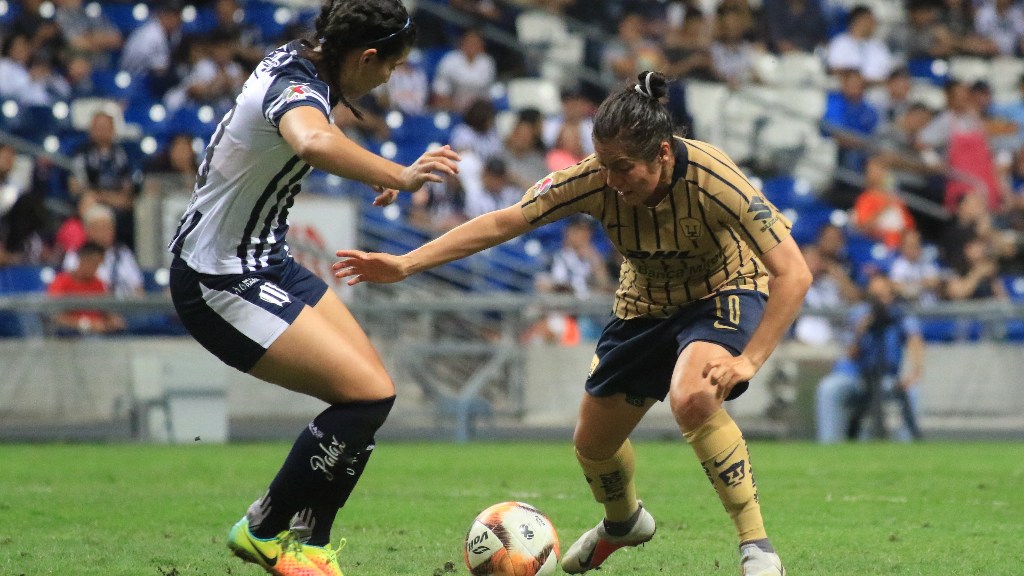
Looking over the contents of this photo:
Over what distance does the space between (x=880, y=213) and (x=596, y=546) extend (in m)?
13.3

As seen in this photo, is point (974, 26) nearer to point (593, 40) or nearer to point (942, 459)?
point (593, 40)

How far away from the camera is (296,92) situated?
5176 millimetres

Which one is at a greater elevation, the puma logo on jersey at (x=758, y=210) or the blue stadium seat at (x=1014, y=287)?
the puma logo on jersey at (x=758, y=210)

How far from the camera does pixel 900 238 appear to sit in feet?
Result: 61.2

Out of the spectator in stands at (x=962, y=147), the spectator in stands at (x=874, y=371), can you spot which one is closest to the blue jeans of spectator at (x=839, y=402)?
the spectator in stands at (x=874, y=371)

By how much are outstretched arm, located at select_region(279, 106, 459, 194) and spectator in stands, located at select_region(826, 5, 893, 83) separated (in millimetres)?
18003

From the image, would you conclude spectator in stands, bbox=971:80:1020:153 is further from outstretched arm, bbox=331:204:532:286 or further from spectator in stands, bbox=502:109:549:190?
outstretched arm, bbox=331:204:532:286

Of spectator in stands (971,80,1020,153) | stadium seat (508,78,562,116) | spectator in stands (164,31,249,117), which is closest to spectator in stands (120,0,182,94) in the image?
spectator in stands (164,31,249,117)

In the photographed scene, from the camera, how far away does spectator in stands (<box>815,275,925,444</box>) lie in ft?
50.1

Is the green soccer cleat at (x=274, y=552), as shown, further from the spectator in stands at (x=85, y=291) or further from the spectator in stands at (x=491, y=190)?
the spectator in stands at (x=491, y=190)

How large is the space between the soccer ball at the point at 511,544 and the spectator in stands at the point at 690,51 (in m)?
14.8

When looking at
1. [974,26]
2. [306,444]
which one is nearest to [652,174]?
[306,444]

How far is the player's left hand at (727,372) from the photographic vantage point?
565 cm

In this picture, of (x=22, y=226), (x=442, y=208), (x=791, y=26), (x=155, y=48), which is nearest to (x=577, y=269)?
(x=442, y=208)
